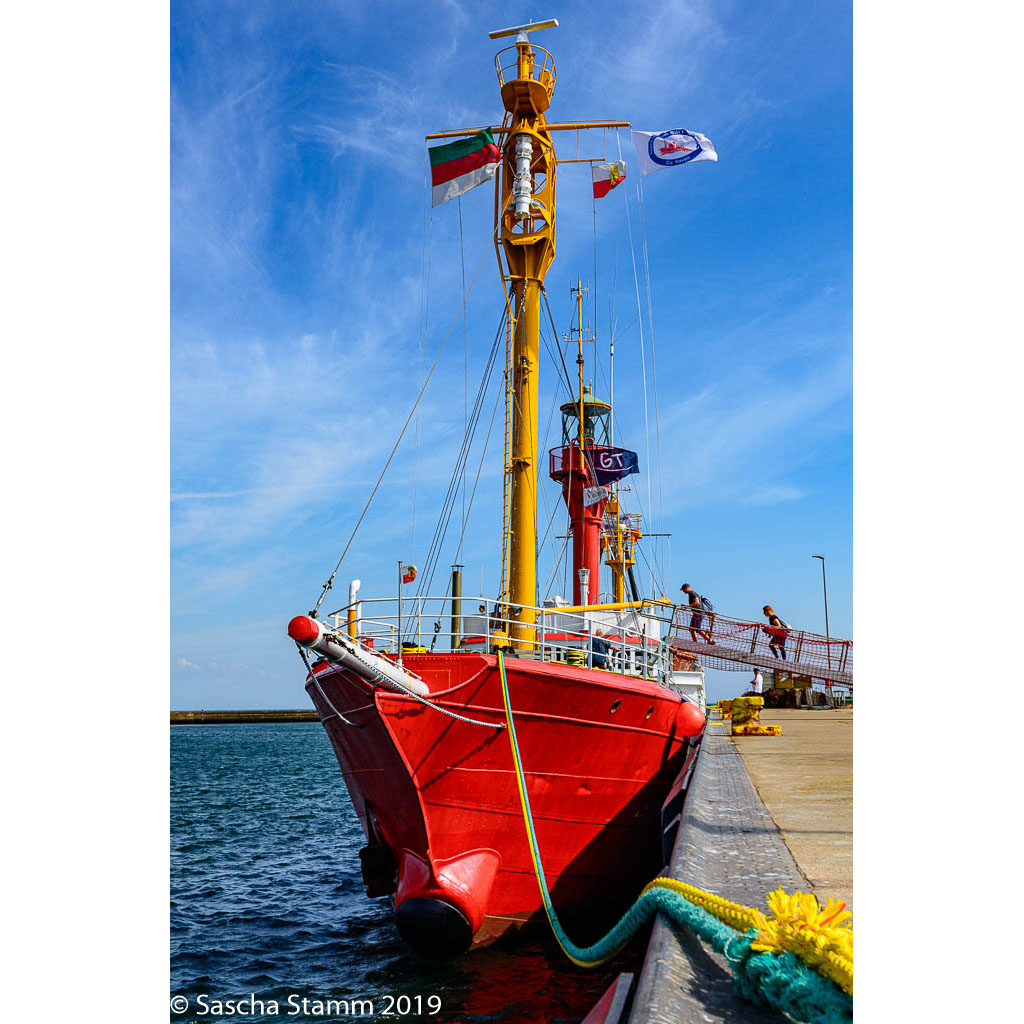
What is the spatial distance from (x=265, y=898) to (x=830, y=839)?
10.8m

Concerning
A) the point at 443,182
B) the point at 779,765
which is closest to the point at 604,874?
the point at 779,765

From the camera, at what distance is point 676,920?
13.0 feet

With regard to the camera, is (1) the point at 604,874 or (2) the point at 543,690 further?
(1) the point at 604,874

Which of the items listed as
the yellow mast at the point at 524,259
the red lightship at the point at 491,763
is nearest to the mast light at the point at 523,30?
the yellow mast at the point at 524,259

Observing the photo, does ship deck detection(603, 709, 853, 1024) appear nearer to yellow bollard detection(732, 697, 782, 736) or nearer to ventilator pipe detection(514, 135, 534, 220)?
yellow bollard detection(732, 697, 782, 736)

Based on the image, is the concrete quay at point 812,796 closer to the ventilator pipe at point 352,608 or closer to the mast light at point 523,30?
the ventilator pipe at point 352,608

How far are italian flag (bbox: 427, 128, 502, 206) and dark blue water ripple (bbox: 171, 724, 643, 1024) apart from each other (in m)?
12.5

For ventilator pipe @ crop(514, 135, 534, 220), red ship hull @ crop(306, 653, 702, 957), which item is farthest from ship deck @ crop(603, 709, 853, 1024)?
ventilator pipe @ crop(514, 135, 534, 220)

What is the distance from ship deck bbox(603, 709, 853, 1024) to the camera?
3.12m

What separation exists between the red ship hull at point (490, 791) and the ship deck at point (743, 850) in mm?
1335

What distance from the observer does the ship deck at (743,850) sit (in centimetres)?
312
